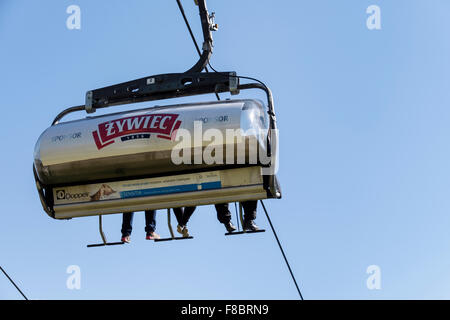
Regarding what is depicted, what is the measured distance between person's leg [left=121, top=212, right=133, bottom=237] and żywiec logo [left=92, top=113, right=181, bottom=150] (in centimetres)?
138

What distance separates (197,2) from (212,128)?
6.93 ft

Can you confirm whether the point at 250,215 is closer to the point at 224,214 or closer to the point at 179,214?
the point at 224,214

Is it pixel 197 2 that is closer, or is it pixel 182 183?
pixel 182 183

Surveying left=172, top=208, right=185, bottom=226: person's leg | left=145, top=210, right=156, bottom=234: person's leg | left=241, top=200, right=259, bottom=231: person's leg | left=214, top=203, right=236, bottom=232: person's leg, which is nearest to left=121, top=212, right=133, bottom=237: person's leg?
left=145, top=210, right=156, bottom=234: person's leg

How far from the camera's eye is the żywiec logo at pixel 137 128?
415 inches

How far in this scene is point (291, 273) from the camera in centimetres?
1504

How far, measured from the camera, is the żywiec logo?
10.5m

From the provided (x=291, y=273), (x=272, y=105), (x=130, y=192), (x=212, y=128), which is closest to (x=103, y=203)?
(x=130, y=192)

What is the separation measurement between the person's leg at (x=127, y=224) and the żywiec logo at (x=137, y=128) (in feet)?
4.53

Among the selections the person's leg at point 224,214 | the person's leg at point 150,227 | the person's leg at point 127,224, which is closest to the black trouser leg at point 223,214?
Result: the person's leg at point 224,214

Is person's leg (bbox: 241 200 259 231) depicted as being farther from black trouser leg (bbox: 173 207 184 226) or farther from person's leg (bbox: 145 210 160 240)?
person's leg (bbox: 145 210 160 240)

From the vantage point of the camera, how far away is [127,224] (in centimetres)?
1177
